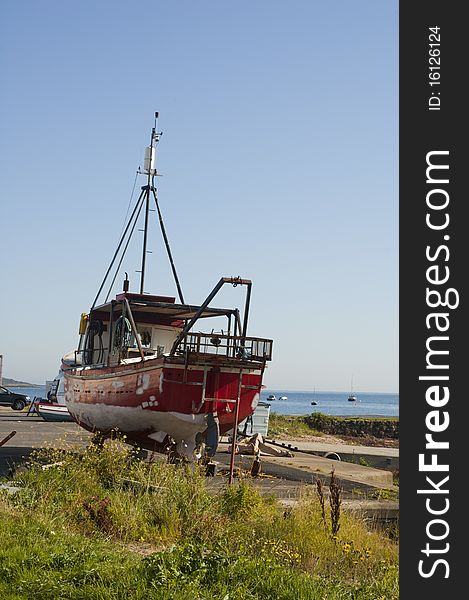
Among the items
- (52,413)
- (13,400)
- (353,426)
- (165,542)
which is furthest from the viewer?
(353,426)

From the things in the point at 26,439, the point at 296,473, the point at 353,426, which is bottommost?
the point at 296,473

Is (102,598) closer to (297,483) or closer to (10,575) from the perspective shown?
(10,575)

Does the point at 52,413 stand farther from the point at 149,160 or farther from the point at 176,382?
the point at 176,382

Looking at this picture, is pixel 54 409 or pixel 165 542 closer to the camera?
pixel 165 542

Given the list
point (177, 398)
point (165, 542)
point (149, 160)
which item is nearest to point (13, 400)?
point (149, 160)

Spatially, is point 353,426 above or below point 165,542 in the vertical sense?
above

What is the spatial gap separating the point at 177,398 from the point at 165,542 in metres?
6.72

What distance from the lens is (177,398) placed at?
640 inches

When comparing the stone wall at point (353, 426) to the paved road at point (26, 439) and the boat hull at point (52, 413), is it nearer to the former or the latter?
the boat hull at point (52, 413)

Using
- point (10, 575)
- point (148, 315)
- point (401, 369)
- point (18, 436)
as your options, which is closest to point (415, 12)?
point (401, 369)

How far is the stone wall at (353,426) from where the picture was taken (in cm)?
5834

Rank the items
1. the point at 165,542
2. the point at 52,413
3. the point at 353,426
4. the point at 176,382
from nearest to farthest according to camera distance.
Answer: the point at 165,542
the point at 176,382
the point at 52,413
the point at 353,426

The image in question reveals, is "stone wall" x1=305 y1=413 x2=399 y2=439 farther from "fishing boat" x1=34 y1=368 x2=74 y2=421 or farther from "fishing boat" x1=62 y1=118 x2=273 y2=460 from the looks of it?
"fishing boat" x1=62 y1=118 x2=273 y2=460

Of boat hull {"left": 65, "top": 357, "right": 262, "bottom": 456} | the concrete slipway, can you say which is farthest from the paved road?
boat hull {"left": 65, "top": 357, "right": 262, "bottom": 456}
